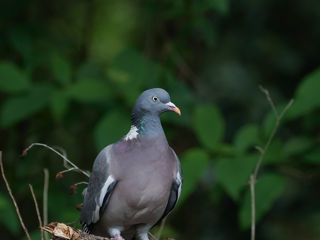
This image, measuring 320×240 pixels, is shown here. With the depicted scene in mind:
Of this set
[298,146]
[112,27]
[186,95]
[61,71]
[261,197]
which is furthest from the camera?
[112,27]

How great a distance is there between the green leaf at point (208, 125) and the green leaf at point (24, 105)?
122cm

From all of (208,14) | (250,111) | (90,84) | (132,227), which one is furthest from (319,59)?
(132,227)

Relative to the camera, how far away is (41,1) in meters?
7.54

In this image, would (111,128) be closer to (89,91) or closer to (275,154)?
(89,91)

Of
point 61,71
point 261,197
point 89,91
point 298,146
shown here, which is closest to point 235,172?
point 261,197

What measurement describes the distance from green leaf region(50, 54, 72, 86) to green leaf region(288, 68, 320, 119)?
1.74 m

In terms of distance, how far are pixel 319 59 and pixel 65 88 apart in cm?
319

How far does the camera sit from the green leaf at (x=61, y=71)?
5.77 meters

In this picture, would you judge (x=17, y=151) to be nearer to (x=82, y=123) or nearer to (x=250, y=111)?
(x=82, y=123)

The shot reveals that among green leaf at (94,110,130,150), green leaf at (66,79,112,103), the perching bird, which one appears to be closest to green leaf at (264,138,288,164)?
green leaf at (94,110,130,150)

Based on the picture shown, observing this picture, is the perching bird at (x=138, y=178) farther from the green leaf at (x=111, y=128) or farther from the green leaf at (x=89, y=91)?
the green leaf at (x=89, y=91)

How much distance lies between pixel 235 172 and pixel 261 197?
0.81 ft

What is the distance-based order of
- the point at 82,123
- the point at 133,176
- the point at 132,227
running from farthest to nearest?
the point at 82,123 → the point at 132,227 → the point at 133,176

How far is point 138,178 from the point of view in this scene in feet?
12.9
